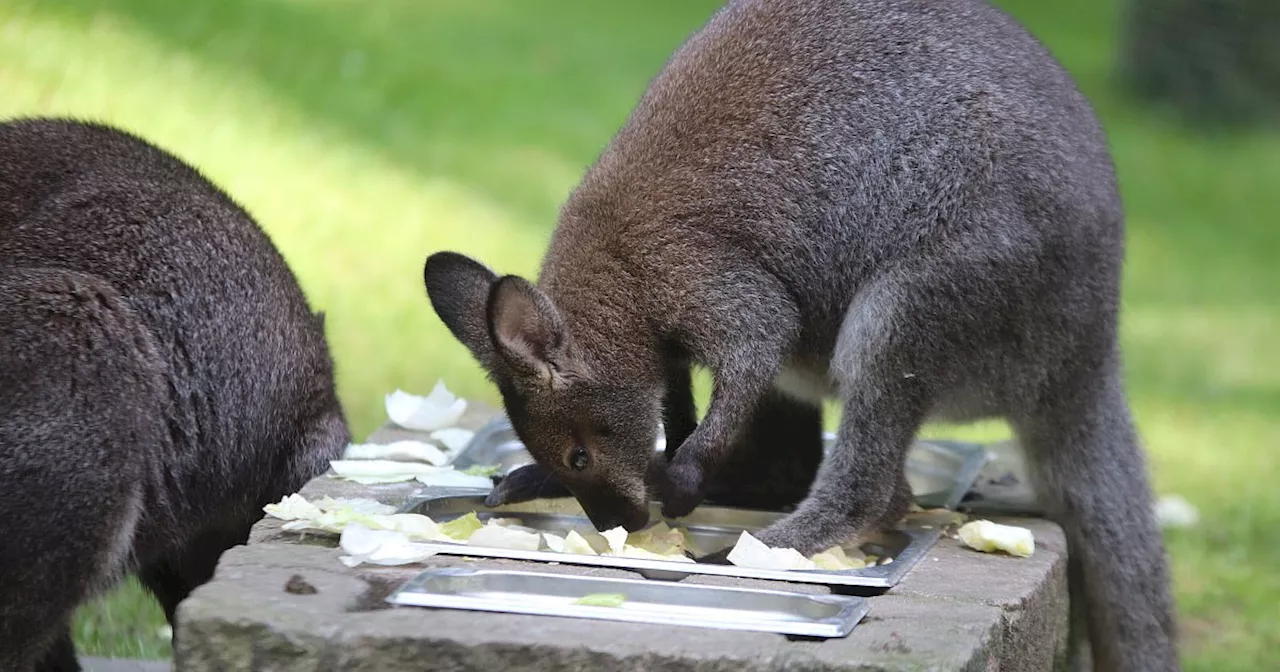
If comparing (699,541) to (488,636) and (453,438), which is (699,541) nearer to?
(453,438)

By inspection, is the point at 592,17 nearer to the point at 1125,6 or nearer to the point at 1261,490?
the point at 1125,6

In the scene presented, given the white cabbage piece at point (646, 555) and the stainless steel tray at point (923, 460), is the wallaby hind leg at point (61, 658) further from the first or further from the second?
the white cabbage piece at point (646, 555)

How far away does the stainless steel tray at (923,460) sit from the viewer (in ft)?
18.7

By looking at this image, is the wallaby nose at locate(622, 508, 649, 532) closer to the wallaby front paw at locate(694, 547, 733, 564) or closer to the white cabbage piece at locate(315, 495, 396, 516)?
the wallaby front paw at locate(694, 547, 733, 564)

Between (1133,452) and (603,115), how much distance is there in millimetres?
9833

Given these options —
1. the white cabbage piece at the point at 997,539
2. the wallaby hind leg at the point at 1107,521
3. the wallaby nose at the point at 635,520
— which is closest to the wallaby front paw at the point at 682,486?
the wallaby nose at the point at 635,520

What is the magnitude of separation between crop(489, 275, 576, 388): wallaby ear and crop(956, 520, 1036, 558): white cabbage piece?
1.28 m

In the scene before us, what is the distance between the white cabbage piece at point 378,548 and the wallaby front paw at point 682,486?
90 cm

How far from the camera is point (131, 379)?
4.48 m

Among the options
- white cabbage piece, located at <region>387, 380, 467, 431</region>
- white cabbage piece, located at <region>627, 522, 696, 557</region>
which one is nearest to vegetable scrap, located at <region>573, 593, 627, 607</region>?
white cabbage piece, located at <region>627, 522, 696, 557</region>

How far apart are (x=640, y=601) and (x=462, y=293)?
124 centimetres

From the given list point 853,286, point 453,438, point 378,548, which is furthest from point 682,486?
point 453,438

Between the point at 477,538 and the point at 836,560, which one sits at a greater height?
the point at 477,538

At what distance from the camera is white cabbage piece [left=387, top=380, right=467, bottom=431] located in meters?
6.15
